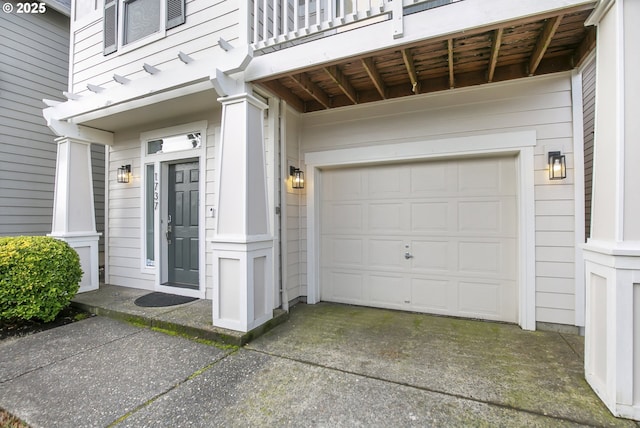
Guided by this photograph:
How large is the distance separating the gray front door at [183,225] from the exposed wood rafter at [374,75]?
2.71 meters

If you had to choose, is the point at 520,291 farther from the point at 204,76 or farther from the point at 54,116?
the point at 54,116

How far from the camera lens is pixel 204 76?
10.1 feet

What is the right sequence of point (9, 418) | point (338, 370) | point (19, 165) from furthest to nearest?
1. point (19, 165)
2. point (338, 370)
3. point (9, 418)

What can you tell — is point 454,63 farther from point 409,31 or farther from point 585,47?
point 585,47

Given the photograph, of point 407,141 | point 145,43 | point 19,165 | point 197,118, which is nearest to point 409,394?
point 407,141

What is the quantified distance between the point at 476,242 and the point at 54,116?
603 centimetres

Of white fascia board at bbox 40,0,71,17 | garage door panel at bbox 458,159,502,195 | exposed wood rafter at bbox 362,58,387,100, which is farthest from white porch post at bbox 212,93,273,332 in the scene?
white fascia board at bbox 40,0,71,17

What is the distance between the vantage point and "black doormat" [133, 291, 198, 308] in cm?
384

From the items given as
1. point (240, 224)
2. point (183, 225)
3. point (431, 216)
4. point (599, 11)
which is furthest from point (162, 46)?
point (599, 11)

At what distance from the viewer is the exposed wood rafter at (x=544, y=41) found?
2.37 meters

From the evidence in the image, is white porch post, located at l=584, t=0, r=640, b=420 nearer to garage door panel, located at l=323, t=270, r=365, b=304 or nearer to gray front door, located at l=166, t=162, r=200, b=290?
garage door panel, located at l=323, t=270, r=365, b=304

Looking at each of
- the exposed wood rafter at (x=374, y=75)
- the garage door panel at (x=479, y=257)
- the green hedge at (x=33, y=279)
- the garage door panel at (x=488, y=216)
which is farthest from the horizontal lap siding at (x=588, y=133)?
the green hedge at (x=33, y=279)

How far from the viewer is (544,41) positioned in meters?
2.58

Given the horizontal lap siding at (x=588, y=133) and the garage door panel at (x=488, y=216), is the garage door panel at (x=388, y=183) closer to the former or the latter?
the garage door panel at (x=488, y=216)
